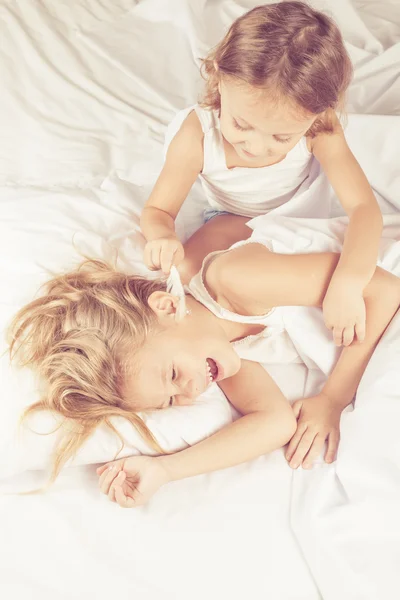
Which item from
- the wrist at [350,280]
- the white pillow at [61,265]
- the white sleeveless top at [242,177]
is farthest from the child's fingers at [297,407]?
the white sleeveless top at [242,177]

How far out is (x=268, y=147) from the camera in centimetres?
105

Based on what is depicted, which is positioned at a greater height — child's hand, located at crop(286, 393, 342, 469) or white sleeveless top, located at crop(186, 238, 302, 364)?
white sleeveless top, located at crop(186, 238, 302, 364)

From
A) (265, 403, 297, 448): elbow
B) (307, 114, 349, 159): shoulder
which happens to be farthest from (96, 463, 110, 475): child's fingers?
(307, 114, 349, 159): shoulder

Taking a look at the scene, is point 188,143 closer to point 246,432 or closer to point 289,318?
point 289,318

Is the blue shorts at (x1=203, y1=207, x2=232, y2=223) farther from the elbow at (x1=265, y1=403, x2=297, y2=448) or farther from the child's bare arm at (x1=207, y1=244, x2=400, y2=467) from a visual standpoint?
the elbow at (x1=265, y1=403, x2=297, y2=448)

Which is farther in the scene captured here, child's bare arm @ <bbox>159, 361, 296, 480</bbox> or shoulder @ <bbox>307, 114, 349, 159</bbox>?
shoulder @ <bbox>307, 114, 349, 159</bbox>

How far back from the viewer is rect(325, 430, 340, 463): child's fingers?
108cm

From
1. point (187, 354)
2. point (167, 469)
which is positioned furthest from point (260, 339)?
point (167, 469)

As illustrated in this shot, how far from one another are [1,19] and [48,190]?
0.59 m

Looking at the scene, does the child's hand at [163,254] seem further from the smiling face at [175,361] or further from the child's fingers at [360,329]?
the child's fingers at [360,329]

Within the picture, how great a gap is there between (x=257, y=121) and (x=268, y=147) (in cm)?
6

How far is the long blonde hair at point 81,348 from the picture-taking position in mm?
1035

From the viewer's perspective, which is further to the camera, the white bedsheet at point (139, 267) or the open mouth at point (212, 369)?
the open mouth at point (212, 369)

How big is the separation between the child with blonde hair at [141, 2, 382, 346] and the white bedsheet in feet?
0.26
